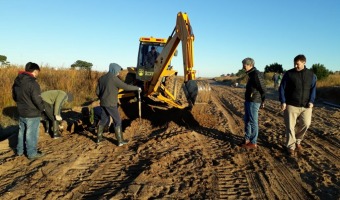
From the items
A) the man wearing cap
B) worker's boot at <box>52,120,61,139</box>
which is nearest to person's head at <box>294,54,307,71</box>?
worker's boot at <box>52,120,61,139</box>

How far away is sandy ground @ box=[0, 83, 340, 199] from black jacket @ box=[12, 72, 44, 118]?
0.95 m

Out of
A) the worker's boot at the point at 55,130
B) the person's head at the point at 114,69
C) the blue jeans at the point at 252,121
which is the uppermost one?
the person's head at the point at 114,69

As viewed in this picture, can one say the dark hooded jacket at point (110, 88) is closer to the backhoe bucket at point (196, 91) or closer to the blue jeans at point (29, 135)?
the blue jeans at point (29, 135)

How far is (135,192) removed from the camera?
4.26 m

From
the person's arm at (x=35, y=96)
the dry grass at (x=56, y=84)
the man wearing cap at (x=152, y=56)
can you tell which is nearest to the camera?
the person's arm at (x=35, y=96)

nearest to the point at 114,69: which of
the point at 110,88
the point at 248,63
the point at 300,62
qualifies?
the point at 110,88

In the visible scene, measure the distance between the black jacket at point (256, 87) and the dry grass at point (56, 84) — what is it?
771cm

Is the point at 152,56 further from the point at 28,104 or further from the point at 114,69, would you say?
the point at 28,104

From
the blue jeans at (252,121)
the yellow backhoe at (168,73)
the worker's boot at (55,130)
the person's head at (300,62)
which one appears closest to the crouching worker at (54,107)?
the worker's boot at (55,130)

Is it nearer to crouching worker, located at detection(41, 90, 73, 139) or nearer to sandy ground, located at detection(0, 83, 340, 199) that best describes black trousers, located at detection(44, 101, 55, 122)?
crouching worker, located at detection(41, 90, 73, 139)

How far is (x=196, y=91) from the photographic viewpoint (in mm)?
8516

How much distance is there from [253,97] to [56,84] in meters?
10.6

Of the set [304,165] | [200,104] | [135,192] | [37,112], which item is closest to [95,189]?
[135,192]

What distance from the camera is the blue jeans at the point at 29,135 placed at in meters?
5.94
